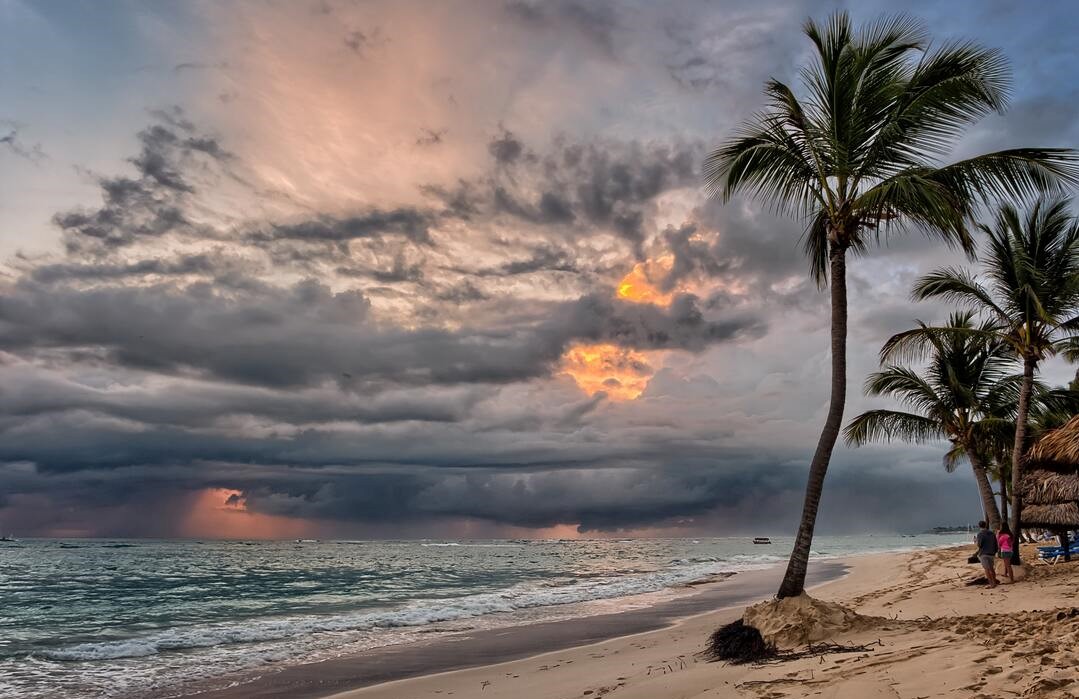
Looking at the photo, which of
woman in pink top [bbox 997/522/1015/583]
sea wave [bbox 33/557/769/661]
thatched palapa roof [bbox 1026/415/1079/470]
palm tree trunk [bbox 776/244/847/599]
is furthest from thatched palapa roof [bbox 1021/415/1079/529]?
sea wave [bbox 33/557/769/661]

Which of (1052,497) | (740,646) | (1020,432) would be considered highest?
(1020,432)

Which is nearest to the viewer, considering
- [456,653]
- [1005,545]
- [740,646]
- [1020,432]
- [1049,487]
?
[740,646]

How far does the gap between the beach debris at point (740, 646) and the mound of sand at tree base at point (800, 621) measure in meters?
0.11

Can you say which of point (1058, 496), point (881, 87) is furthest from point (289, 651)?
point (1058, 496)

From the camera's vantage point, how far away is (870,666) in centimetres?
736

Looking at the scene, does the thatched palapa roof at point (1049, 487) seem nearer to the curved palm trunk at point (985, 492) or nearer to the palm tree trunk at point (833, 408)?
the curved palm trunk at point (985, 492)

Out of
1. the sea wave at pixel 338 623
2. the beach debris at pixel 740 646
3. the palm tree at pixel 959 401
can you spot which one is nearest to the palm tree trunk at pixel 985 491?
the palm tree at pixel 959 401

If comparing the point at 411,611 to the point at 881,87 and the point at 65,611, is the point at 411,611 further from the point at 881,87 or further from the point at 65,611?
the point at 881,87

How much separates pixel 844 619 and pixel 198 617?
2368cm

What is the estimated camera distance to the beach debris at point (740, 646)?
30.0 ft

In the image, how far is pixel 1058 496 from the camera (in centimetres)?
2200

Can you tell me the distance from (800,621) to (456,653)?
8537mm

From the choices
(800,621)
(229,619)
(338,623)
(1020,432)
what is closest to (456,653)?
(338,623)

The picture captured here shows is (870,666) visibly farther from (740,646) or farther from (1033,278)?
(1033,278)
